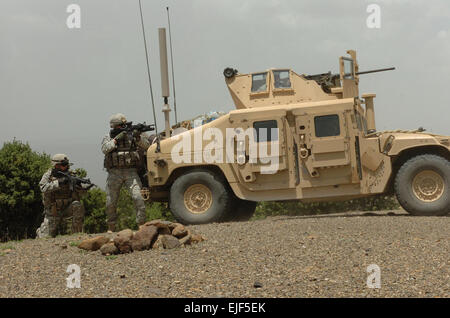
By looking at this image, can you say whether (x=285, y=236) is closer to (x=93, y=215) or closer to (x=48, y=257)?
(x=48, y=257)

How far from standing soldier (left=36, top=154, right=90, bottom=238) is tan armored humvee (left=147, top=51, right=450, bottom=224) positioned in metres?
1.59

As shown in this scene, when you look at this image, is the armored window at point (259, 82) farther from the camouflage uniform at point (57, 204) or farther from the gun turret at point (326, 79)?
the camouflage uniform at point (57, 204)

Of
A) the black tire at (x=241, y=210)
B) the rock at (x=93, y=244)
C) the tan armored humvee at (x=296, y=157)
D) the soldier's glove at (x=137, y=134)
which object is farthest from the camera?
the black tire at (x=241, y=210)

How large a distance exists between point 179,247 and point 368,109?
558 cm

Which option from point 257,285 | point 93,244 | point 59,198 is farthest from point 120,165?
point 257,285

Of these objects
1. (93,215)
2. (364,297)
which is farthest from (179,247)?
(93,215)

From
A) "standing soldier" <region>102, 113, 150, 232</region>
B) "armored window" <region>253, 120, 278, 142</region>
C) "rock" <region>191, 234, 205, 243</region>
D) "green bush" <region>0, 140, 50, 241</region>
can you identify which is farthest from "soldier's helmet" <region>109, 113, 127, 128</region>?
"green bush" <region>0, 140, 50, 241</region>

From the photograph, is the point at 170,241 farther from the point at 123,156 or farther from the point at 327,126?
the point at 327,126

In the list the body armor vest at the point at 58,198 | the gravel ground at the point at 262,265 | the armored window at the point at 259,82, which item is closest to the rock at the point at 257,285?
the gravel ground at the point at 262,265

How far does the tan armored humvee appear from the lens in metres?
11.8

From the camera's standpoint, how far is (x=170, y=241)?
8.77m

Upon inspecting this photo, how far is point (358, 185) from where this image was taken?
12.0m

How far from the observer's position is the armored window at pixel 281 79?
12648 millimetres

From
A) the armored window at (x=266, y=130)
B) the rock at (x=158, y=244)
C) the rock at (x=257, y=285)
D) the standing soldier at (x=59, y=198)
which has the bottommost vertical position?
the rock at (x=257, y=285)
